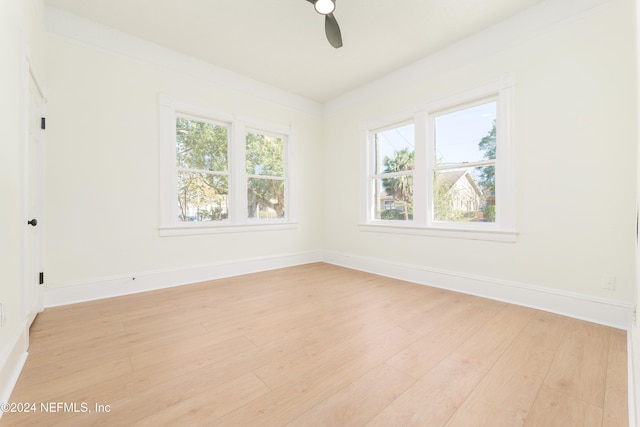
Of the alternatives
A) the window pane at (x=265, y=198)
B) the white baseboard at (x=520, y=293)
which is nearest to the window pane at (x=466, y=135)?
the white baseboard at (x=520, y=293)

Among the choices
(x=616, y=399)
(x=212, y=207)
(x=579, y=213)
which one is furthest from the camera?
(x=212, y=207)

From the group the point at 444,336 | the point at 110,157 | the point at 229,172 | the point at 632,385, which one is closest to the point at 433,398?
the point at 444,336

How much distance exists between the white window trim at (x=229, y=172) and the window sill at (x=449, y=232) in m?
1.49

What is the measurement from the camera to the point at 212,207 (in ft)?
12.7

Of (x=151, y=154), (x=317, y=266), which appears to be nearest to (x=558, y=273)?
(x=317, y=266)

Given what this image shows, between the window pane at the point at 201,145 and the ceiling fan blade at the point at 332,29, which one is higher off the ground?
the ceiling fan blade at the point at 332,29

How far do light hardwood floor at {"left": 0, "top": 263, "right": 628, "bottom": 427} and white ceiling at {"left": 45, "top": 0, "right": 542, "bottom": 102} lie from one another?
2.93 metres

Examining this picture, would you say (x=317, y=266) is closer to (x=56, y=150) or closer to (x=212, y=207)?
(x=212, y=207)

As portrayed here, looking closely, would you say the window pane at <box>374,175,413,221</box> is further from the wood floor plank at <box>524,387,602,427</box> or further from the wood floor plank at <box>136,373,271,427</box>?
the wood floor plank at <box>136,373,271,427</box>

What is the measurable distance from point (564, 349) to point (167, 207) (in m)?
4.01

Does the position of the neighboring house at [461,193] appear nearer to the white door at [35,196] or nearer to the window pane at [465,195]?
the window pane at [465,195]

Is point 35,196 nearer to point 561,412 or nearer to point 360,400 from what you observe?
point 360,400

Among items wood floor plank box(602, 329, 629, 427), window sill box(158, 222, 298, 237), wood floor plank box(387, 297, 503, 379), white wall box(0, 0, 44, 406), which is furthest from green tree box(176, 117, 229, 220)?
wood floor plank box(602, 329, 629, 427)

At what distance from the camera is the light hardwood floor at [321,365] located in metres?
1.31
